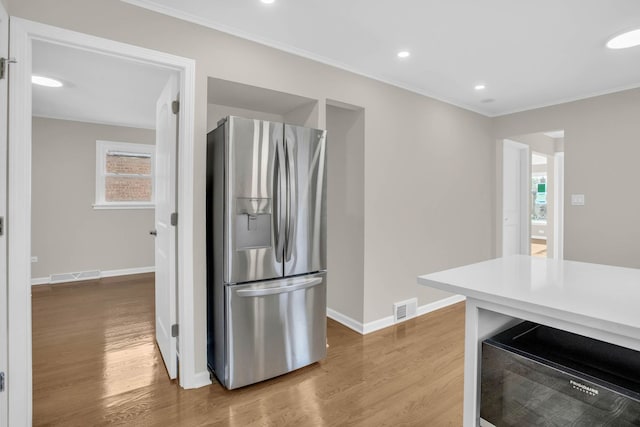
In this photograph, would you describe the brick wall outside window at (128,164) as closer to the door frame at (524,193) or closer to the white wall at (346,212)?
the white wall at (346,212)

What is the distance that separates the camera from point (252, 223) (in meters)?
2.21

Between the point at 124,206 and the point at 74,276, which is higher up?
the point at 124,206

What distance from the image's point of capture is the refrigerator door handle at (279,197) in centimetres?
226

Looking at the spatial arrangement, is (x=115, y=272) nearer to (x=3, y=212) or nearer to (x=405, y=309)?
(x=3, y=212)

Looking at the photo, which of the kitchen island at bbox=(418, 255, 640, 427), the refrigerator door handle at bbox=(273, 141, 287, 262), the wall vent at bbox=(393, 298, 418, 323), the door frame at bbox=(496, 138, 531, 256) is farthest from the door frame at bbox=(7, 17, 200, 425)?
the door frame at bbox=(496, 138, 531, 256)

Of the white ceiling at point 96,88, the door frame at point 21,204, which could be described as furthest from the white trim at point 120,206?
the door frame at point 21,204

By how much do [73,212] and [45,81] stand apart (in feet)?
7.85

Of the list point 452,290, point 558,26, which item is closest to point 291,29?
point 558,26

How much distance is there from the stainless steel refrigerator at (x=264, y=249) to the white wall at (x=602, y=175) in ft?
10.4

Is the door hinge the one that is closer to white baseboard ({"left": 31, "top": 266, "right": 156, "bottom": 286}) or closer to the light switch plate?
white baseboard ({"left": 31, "top": 266, "right": 156, "bottom": 286})

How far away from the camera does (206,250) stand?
7.94 feet

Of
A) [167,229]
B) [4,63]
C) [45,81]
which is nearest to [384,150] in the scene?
[167,229]

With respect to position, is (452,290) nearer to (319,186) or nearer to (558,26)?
(319,186)

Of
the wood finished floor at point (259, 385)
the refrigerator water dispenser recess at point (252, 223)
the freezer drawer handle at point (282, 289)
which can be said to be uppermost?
the refrigerator water dispenser recess at point (252, 223)
